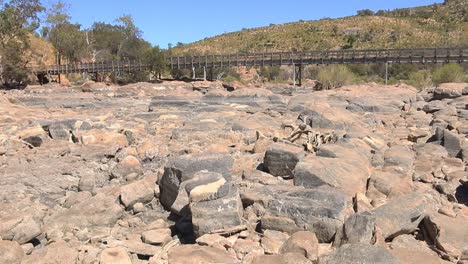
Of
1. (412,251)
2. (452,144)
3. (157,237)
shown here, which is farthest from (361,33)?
(157,237)

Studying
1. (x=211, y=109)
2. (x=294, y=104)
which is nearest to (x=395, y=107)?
(x=294, y=104)

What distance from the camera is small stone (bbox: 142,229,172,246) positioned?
573cm

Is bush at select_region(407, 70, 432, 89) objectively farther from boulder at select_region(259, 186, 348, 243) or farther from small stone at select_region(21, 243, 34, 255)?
small stone at select_region(21, 243, 34, 255)

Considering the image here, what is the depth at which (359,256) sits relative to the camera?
4.68 meters

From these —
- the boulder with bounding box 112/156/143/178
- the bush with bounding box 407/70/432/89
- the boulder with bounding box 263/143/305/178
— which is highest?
the bush with bounding box 407/70/432/89

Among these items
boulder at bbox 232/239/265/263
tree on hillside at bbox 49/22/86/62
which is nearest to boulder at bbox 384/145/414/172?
boulder at bbox 232/239/265/263

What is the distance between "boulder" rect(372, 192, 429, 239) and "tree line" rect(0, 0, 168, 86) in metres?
32.5

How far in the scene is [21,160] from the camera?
9.87 meters

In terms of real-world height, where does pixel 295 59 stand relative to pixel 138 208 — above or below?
above

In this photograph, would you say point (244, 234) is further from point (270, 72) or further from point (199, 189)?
point (270, 72)

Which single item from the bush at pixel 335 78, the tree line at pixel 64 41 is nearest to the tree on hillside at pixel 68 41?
the tree line at pixel 64 41

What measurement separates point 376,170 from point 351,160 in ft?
2.28

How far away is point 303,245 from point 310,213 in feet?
2.16

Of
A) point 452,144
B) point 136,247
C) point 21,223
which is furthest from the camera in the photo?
point 452,144
